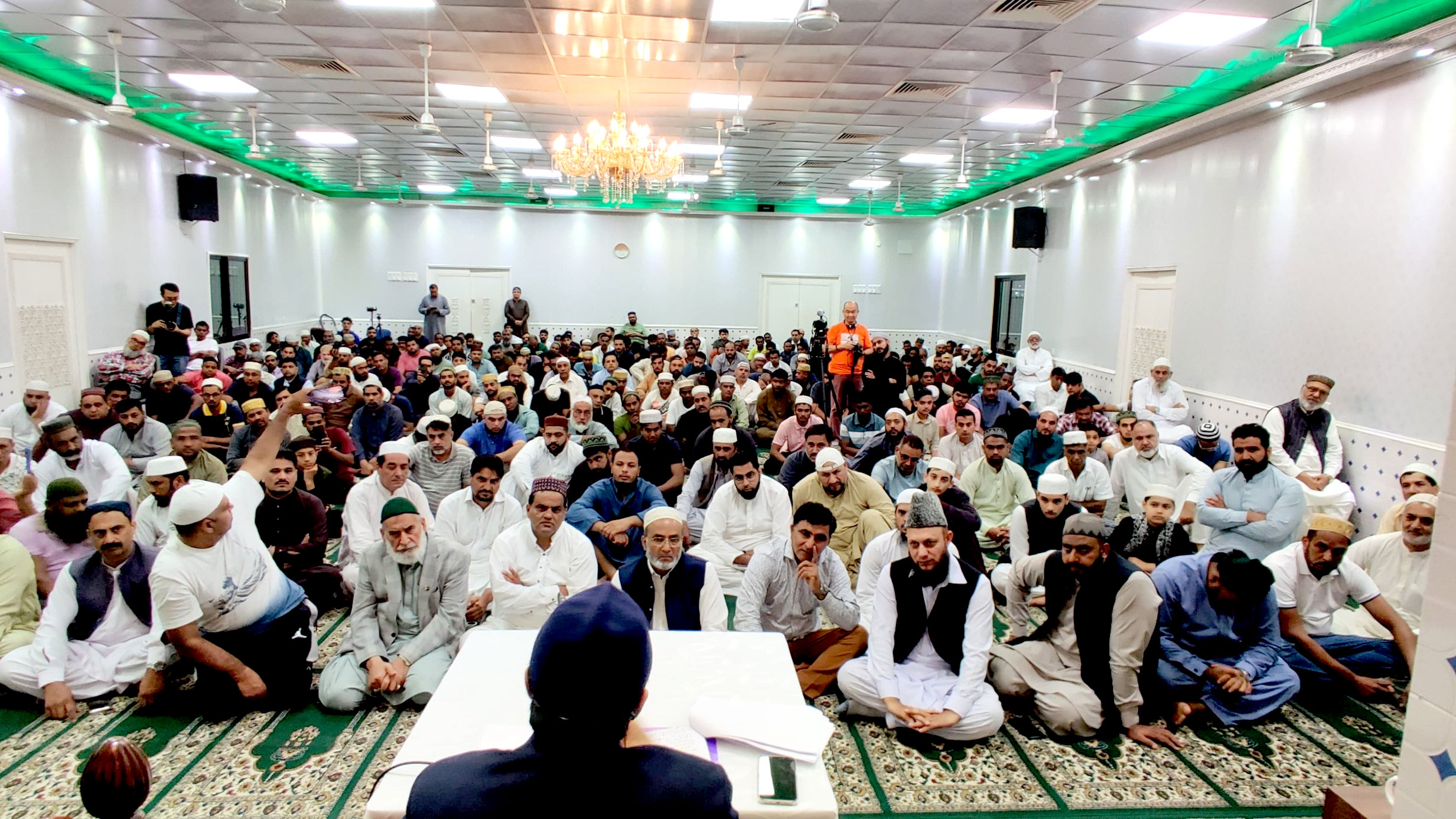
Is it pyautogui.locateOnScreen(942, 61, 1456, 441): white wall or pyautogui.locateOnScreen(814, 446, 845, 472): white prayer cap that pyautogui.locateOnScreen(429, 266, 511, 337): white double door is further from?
pyautogui.locateOnScreen(814, 446, 845, 472): white prayer cap

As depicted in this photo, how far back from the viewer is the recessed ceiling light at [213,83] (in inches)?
283

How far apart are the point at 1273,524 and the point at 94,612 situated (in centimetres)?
563

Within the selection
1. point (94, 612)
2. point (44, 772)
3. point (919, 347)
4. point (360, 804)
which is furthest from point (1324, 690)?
point (919, 347)

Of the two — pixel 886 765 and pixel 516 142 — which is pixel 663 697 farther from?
pixel 516 142

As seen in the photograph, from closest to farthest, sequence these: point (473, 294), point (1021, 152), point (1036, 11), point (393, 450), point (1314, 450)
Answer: point (393, 450) < point (1036, 11) < point (1314, 450) < point (1021, 152) < point (473, 294)

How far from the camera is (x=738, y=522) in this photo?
4.86 m

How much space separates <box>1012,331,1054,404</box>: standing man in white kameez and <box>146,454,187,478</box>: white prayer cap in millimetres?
8996

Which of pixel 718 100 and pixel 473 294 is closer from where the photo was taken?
pixel 718 100

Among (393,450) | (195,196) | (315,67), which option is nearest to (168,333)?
(195,196)

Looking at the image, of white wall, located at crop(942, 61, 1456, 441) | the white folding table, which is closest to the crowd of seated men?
white wall, located at crop(942, 61, 1456, 441)

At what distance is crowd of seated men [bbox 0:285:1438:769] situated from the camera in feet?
11.0

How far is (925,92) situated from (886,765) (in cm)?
571

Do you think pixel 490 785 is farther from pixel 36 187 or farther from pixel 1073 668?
pixel 36 187

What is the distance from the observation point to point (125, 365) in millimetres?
8359
